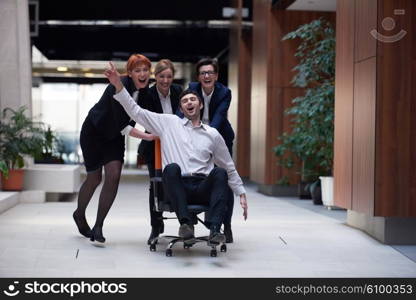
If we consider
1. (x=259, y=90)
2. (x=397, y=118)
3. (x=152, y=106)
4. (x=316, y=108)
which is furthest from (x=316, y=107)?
(x=152, y=106)

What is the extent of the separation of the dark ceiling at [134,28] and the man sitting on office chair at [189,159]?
37.9ft

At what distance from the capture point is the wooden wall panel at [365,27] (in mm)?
6117

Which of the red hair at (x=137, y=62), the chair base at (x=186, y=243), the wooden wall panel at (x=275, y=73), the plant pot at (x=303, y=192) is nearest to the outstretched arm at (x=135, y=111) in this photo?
the red hair at (x=137, y=62)

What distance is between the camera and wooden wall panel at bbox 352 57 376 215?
6102 mm

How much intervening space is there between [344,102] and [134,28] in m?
12.8

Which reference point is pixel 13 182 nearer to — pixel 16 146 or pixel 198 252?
pixel 16 146

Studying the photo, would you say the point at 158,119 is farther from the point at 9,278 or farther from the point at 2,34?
the point at 2,34

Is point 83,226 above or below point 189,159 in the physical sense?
below

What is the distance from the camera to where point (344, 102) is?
23.0ft

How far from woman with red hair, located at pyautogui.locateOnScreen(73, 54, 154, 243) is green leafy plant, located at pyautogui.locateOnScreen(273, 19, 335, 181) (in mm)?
3916

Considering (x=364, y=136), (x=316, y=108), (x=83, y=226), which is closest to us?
(x=83, y=226)

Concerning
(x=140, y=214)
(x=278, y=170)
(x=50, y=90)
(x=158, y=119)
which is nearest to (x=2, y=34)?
(x=140, y=214)

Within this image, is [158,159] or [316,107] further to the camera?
[316,107]

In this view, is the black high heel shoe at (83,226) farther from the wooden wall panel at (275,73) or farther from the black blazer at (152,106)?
the wooden wall panel at (275,73)
